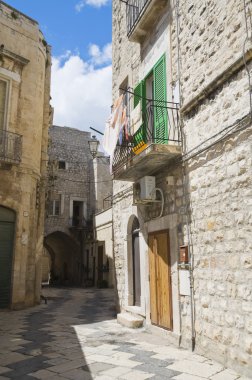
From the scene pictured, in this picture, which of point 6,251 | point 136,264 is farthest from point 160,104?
point 6,251

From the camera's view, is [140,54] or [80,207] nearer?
[140,54]

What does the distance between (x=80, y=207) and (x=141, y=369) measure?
24420 mm

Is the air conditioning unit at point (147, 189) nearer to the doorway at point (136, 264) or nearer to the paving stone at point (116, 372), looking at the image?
the doorway at point (136, 264)

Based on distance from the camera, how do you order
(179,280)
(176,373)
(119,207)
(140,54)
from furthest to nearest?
(119,207)
(140,54)
(179,280)
(176,373)

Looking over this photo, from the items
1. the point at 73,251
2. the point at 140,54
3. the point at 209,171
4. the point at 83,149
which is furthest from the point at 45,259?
the point at 209,171

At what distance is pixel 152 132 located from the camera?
26.0 feet

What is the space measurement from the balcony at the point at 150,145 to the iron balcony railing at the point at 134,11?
2171mm

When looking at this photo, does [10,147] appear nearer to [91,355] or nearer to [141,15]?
[141,15]

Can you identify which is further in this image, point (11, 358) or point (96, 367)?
point (11, 358)

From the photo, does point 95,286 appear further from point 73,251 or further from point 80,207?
point 80,207

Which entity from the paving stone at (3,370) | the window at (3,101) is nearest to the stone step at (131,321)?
the paving stone at (3,370)

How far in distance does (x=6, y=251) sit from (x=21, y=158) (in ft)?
10.2

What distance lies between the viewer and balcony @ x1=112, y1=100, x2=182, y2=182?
22.3ft

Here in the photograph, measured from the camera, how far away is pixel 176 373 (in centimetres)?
481
